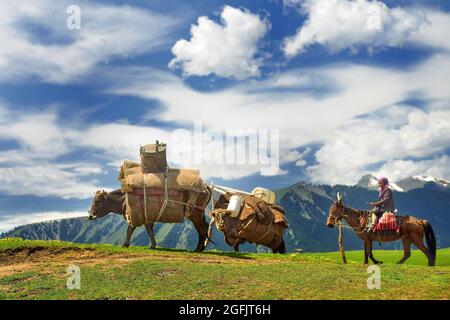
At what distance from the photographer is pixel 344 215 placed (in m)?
27.1

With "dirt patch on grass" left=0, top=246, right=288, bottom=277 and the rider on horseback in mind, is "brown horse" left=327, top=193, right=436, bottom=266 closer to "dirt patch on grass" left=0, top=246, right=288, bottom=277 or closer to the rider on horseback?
the rider on horseback

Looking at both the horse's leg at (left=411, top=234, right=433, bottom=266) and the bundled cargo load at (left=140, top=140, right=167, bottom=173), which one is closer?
the horse's leg at (left=411, top=234, right=433, bottom=266)

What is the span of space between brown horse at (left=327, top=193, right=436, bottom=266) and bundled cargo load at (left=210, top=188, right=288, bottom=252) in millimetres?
6411

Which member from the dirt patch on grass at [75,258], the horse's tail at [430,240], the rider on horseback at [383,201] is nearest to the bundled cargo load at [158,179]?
the dirt patch on grass at [75,258]

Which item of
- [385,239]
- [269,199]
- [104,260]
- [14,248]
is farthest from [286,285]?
[269,199]

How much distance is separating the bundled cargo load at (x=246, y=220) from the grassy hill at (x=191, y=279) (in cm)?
620

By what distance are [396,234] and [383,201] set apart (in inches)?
75.7

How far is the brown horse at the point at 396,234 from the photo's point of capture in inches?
1047

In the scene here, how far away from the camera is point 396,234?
87.4 feet

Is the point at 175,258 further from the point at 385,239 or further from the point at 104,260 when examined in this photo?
the point at 385,239

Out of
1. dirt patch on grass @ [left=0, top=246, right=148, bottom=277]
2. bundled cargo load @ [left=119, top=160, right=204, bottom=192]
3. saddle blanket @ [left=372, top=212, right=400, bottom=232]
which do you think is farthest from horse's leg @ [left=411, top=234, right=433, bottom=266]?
dirt patch on grass @ [left=0, top=246, right=148, bottom=277]

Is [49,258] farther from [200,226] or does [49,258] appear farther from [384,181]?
[384,181]

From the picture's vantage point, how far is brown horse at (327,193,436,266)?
26594 millimetres
